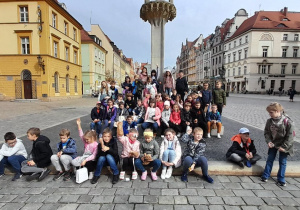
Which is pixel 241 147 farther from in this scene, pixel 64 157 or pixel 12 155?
pixel 12 155

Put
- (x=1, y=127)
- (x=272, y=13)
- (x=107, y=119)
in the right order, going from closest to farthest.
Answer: (x=107, y=119)
(x=1, y=127)
(x=272, y=13)

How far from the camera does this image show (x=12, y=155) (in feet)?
11.8

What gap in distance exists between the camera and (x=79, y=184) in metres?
3.29

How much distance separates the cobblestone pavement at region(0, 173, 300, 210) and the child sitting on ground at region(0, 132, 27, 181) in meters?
0.25

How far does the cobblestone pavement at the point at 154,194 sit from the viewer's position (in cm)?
266

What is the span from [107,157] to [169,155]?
1.23m

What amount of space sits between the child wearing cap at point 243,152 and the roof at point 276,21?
4554cm

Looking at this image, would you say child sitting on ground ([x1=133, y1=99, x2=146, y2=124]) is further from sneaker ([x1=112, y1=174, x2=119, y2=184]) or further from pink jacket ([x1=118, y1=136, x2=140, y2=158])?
sneaker ([x1=112, y1=174, x2=119, y2=184])

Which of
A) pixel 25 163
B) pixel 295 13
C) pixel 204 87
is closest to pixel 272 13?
pixel 295 13

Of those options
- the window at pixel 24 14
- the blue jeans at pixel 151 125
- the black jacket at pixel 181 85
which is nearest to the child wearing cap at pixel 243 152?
the blue jeans at pixel 151 125

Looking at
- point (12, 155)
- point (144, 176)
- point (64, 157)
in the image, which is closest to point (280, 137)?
point (144, 176)

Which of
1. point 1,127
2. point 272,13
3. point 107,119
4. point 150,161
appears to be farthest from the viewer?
point 272,13

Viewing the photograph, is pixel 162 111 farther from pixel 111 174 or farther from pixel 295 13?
pixel 295 13

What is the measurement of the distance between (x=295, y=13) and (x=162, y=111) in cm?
5562
